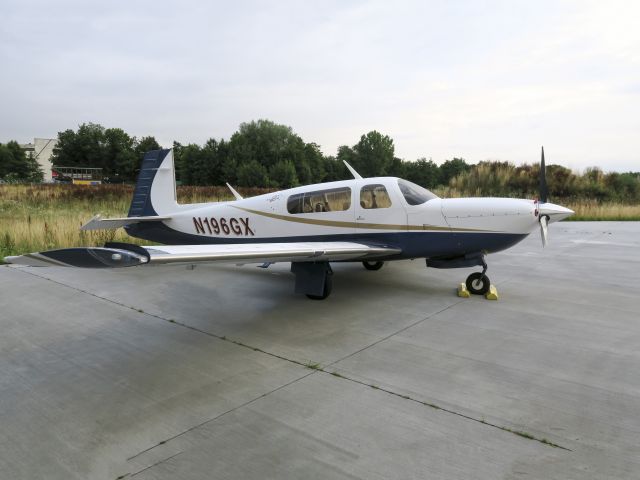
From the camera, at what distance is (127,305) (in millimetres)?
5492

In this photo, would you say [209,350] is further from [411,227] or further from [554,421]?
[411,227]

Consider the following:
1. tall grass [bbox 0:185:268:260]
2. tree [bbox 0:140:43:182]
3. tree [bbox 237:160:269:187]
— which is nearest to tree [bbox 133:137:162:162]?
tree [bbox 0:140:43:182]

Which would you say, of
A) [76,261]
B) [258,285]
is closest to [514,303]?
[258,285]

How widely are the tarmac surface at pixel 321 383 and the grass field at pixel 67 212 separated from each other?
455cm

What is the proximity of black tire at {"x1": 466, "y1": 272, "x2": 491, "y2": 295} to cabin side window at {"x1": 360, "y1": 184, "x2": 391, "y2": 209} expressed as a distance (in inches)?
63.9

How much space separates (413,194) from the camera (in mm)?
5977

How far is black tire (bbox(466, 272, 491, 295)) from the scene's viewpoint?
225 inches

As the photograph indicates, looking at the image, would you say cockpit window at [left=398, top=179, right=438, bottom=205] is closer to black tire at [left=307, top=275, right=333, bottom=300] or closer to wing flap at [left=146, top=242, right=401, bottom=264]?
wing flap at [left=146, top=242, right=401, bottom=264]

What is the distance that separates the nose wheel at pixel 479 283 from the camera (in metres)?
5.71

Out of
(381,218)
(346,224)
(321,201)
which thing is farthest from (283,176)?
(381,218)

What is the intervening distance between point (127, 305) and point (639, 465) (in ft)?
18.1

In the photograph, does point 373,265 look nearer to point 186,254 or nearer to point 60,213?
point 186,254

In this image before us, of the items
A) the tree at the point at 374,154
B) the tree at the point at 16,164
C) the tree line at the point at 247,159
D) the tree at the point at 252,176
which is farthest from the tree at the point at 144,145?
the tree at the point at 374,154

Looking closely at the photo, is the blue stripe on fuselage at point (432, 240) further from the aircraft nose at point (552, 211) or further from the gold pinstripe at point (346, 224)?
the aircraft nose at point (552, 211)
